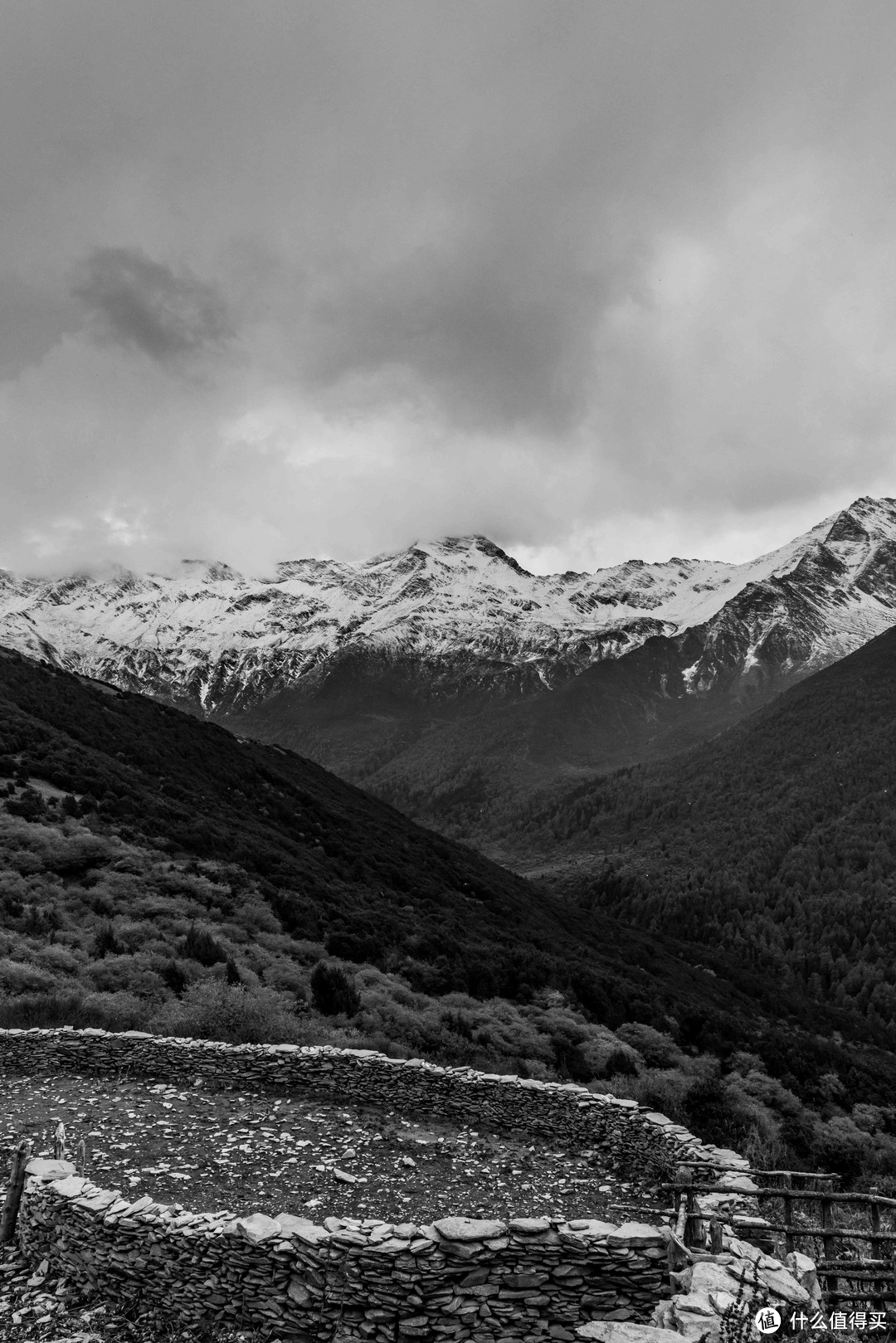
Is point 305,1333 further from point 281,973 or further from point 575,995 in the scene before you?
point 575,995

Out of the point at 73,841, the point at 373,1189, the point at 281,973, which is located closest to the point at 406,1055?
the point at 281,973

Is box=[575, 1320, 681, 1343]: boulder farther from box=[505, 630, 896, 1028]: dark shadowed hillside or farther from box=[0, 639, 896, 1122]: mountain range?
box=[505, 630, 896, 1028]: dark shadowed hillside

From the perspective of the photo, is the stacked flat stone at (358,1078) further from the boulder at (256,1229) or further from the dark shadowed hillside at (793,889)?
the dark shadowed hillside at (793,889)

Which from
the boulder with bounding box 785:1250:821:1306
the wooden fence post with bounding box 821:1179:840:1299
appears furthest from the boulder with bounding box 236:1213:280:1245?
the wooden fence post with bounding box 821:1179:840:1299

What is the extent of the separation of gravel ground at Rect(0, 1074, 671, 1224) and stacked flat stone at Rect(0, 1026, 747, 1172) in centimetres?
35

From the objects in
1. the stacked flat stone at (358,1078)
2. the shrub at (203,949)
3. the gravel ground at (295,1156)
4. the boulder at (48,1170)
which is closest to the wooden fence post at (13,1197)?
the boulder at (48,1170)

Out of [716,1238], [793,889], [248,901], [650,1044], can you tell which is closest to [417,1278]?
[716,1238]

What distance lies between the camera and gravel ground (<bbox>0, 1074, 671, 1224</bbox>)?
12188 millimetres

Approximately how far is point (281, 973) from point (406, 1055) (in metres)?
6.17

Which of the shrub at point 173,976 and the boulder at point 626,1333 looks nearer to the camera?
the boulder at point 626,1333

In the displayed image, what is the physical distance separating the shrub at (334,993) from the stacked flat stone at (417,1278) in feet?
46.6

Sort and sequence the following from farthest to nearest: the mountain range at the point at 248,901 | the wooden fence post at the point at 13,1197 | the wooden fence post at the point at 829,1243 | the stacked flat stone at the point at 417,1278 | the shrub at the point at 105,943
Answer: the mountain range at the point at 248,901
the shrub at the point at 105,943
the wooden fence post at the point at 13,1197
the wooden fence post at the point at 829,1243
the stacked flat stone at the point at 417,1278

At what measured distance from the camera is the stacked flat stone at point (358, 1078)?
51.1ft

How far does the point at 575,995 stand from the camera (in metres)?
35.2
